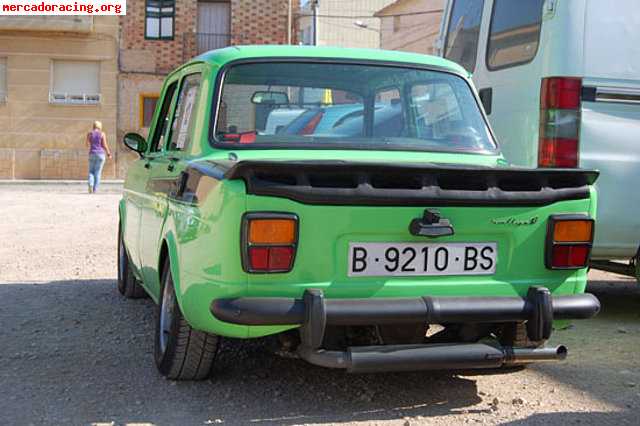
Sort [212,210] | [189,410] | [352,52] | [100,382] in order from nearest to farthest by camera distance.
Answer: [212,210] → [189,410] → [100,382] → [352,52]

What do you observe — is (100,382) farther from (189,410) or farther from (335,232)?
(335,232)

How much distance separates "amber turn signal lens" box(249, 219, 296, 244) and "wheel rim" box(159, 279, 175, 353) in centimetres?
100

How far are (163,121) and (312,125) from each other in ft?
5.43

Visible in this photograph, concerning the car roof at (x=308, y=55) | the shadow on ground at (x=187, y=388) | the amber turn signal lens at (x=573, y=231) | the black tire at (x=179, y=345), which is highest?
the car roof at (x=308, y=55)

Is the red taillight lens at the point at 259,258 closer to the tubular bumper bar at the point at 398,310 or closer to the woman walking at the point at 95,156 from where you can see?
the tubular bumper bar at the point at 398,310

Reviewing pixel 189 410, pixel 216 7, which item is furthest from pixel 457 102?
pixel 216 7

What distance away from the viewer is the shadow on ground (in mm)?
3949

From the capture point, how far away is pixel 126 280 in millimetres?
6809

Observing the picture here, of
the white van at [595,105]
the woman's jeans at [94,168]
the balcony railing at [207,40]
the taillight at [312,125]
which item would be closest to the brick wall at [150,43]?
the balcony railing at [207,40]

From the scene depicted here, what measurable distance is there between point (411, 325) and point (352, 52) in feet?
5.42

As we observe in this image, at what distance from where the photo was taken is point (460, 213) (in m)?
3.81

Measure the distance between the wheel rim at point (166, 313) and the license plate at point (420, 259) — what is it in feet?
3.67

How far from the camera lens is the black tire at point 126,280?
6.70 meters

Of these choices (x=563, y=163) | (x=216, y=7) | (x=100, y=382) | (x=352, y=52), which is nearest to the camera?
(x=100, y=382)
